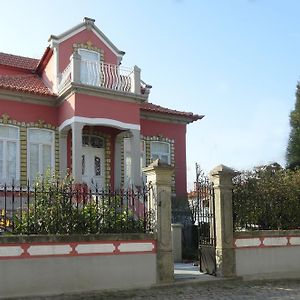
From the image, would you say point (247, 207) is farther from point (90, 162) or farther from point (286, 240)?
point (90, 162)

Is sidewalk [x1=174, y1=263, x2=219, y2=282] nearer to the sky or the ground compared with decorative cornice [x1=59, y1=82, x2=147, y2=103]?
nearer to the ground

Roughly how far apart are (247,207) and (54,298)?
17.7ft

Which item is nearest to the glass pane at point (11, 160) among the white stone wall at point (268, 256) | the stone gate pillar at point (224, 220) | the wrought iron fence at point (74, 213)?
the wrought iron fence at point (74, 213)

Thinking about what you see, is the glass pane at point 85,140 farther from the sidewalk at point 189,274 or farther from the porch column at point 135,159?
the sidewalk at point 189,274

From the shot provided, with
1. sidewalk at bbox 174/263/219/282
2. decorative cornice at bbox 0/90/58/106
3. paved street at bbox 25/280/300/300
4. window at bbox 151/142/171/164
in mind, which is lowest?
paved street at bbox 25/280/300/300

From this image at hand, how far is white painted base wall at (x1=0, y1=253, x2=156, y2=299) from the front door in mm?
9246

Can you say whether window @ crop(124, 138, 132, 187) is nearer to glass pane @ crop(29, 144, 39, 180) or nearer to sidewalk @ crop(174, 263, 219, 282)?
glass pane @ crop(29, 144, 39, 180)

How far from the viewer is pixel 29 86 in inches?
758

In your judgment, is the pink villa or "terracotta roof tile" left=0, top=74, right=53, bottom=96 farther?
"terracotta roof tile" left=0, top=74, right=53, bottom=96

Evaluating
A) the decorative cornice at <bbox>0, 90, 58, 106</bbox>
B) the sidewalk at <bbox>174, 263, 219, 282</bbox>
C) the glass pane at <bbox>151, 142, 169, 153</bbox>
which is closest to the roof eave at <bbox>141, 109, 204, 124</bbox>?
the glass pane at <bbox>151, 142, 169, 153</bbox>

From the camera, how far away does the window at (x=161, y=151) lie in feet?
71.9

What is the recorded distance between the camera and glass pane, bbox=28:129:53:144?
18734 millimetres

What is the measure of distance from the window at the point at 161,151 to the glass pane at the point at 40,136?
4848 millimetres

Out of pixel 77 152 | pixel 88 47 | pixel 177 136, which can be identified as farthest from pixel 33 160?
pixel 177 136
